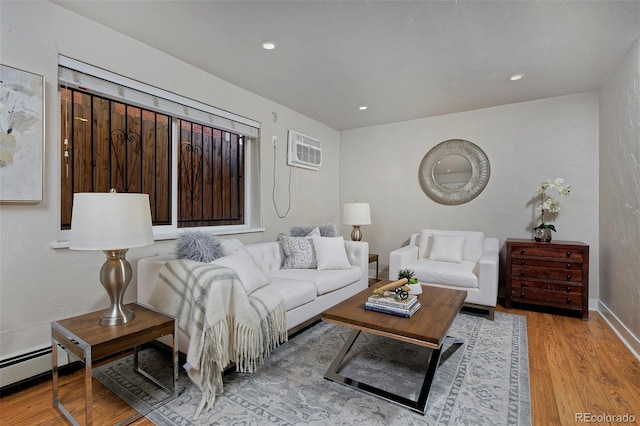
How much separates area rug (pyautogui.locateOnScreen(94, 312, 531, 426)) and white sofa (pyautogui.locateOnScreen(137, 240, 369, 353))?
0.27 m

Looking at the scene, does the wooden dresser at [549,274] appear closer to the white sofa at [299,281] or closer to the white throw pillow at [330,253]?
the white sofa at [299,281]

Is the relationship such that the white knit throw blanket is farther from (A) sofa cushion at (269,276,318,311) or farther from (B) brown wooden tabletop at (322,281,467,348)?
(B) brown wooden tabletop at (322,281,467,348)

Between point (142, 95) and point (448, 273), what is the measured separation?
3238mm

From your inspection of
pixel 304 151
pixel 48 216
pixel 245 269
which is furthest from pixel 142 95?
pixel 304 151

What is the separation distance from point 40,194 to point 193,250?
3.12ft

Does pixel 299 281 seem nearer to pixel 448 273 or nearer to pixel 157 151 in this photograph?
pixel 448 273

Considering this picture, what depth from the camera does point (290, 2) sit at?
6.24ft

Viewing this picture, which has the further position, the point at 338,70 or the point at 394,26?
the point at 338,70

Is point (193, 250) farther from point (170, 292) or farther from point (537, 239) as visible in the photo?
point (537, 239)

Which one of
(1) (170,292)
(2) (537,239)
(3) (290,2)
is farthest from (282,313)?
(2) (537,239)

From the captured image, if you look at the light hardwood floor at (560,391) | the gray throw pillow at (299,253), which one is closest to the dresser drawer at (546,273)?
the light hardwood floor at (560,391)

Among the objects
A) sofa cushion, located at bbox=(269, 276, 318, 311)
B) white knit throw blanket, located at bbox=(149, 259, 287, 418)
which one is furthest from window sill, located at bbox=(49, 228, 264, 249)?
sofa cushion, located at bbox=(269, 276, 318, 311)

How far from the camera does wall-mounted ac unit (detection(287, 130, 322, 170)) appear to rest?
3.92 meters

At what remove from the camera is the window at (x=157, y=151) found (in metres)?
2.18
